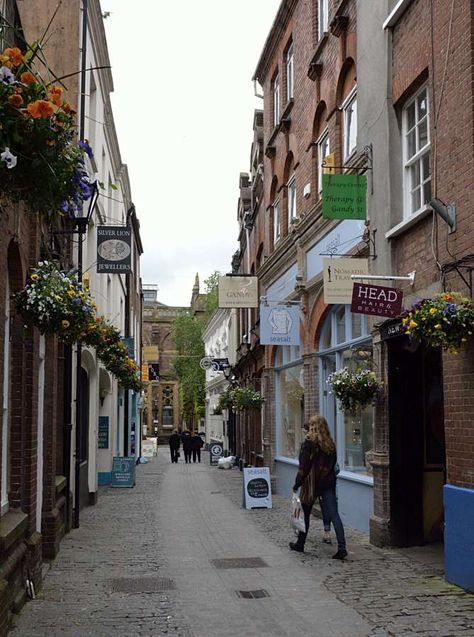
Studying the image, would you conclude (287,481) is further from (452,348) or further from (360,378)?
(452,348)

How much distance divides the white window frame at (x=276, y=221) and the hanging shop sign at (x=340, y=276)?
9.18 m

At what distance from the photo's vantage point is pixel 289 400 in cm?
1981

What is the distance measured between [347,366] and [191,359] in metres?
53.0

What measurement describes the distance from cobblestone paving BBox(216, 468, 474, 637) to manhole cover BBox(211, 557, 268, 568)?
0.57 metres

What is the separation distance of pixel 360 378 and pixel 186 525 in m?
4.74

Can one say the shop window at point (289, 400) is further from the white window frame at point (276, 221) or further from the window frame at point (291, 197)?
the window frame at point (291, 197)

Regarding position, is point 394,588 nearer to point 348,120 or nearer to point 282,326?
point 348,120

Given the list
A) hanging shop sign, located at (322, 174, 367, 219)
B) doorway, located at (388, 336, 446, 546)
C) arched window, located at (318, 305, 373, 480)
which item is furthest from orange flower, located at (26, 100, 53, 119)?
arched window, located at (318, 305, 373, 480)

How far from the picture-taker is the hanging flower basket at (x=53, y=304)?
7.60 meters

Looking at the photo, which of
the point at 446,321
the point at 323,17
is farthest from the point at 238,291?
the point at 446,321

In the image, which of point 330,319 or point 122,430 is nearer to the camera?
point 330,319

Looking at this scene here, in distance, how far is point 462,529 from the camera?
8.30 meters

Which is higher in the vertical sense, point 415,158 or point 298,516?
point 415,158

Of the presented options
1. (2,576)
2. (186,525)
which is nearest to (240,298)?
(186,525)
